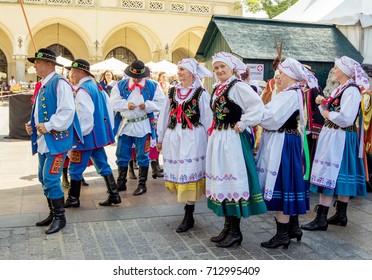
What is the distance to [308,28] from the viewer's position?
8.13 meters

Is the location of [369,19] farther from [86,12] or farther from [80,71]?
[86,12]

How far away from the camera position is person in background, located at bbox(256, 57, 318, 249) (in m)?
4.08

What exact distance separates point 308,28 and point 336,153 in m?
3.96

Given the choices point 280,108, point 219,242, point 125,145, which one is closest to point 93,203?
point 125,145

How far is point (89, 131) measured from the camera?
17.6ft

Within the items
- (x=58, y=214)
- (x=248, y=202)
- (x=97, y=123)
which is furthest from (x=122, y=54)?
(x=248, y=202)

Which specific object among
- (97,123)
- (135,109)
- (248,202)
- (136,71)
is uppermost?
(136,71)

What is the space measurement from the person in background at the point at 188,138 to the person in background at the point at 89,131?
1073mm

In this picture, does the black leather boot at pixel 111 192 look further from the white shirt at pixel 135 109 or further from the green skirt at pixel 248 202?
the green skirt at pixel 248 202

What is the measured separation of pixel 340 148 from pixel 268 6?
71.8 ft

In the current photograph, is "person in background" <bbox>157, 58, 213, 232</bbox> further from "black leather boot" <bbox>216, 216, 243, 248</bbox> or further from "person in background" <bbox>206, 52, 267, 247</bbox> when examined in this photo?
"black leather boot" <bbox>216, 216, 243, 248</bbox>

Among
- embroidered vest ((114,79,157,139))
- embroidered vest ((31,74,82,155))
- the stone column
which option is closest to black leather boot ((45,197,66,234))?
embroidered vest ((31,74,82,155))

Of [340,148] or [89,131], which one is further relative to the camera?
[89,131]

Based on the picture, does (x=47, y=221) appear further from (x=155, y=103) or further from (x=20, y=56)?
(x=20, y=56)
